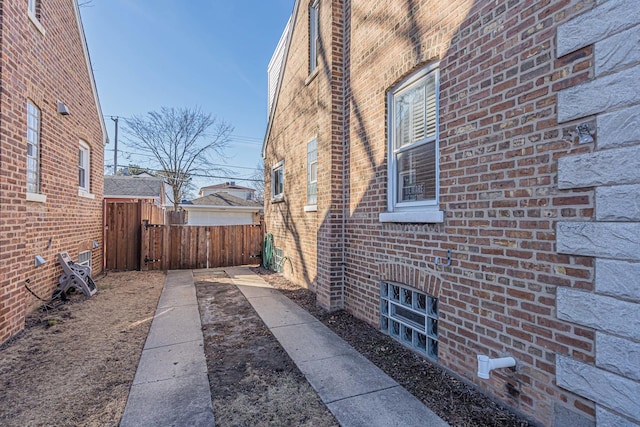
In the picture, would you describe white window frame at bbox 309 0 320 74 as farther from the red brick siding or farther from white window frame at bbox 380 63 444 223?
white window frame at bbox 380 63 444 223

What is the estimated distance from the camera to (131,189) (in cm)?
2003

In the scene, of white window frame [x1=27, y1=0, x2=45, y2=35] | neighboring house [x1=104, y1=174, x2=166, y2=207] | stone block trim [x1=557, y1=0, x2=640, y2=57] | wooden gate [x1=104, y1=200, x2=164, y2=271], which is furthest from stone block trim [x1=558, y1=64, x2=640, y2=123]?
neighboring house [x1=104, y1=174, x2=166, y2=207]

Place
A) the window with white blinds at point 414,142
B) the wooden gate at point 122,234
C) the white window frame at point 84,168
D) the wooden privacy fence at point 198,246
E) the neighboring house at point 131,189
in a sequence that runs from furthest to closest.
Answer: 1. the neighboring house at point 131,189
2. the wooden privacy fence at point 198,246
3. the wooden gate at point 122,234
4. the white window frame at point 84,168
5. the window with white blinds at point 414,142

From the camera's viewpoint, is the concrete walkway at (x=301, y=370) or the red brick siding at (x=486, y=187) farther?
the concrete walkway at (x=301, y=370)

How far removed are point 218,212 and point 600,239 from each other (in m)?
29.5

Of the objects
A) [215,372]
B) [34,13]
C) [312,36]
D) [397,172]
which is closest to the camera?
[215,372]

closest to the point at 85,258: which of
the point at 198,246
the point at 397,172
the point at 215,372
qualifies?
the point at 198,246

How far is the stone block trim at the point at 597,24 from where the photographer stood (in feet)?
6.06

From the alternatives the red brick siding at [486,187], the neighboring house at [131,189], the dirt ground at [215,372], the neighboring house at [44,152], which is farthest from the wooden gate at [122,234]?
the neighboring house at [131,189]

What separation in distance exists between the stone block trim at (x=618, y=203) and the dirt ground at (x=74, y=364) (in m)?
3.69

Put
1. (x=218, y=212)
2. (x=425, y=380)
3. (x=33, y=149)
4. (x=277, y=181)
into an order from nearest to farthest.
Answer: (x=425, y=380) → (x=33, y=149) → (x=277, y=181) → (x=218, y=212)

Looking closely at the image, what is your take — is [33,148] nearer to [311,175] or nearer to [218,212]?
[311,175]

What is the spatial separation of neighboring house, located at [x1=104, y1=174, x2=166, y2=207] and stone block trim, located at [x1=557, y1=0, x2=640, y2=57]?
20.4 m

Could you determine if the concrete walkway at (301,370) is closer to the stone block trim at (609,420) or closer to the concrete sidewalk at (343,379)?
the concrete sidewalk at (343,379)
